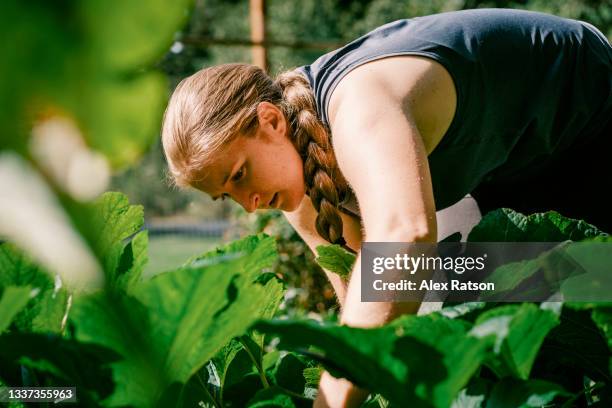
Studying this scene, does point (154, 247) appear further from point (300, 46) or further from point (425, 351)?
point (425, 351)

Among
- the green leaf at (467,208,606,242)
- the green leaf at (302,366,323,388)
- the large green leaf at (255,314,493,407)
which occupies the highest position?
the large green leaf at (255,314,493,407)

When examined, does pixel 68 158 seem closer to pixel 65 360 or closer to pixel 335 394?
pixel 65 360

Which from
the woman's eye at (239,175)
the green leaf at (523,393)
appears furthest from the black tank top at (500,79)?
the green leaf at (523,393)

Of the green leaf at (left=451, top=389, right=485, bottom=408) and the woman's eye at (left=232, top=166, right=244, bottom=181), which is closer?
the green leaf at (left=451, top=389, right=485, bottom=408)

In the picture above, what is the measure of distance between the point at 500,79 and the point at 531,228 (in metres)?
0.96

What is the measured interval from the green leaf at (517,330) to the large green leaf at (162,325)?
0.19 metres

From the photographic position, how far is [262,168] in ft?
6.07

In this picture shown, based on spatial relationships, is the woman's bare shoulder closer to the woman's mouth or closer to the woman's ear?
the woman's ear

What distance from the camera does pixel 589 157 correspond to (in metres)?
1.95

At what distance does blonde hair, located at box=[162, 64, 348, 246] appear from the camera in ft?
6.08

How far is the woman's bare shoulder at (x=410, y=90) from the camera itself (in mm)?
1327

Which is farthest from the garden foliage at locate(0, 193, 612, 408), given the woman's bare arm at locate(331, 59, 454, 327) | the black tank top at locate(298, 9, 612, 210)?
the black tank top at locate(298, 9, 612, 210)

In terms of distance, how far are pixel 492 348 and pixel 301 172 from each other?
1.43 m

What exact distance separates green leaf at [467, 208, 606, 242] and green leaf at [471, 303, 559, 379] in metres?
0.26
